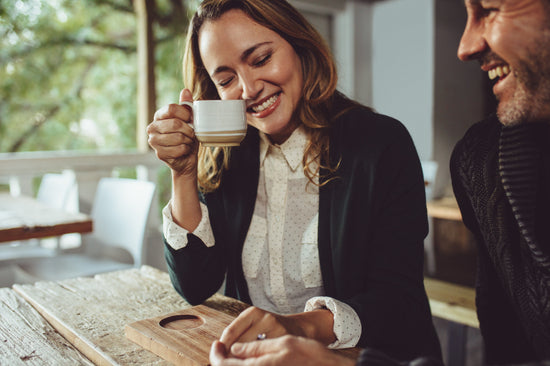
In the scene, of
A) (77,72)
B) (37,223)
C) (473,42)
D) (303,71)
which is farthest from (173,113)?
(77,72)

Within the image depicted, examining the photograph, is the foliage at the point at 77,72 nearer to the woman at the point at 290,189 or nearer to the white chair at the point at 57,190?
the white chair at the point at 57,190

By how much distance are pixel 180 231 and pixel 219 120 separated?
319 millimetres

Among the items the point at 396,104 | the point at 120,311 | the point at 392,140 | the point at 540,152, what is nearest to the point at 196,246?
the point at 120,311

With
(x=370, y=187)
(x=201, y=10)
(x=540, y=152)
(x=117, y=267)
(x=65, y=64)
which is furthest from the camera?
(x=65, y=64)

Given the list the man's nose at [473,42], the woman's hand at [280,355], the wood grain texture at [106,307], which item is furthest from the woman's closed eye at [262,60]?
the woman's hand at [280,355]

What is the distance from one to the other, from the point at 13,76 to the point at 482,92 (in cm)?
518

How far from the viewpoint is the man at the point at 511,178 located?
2.57 feet

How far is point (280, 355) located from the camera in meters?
0.65

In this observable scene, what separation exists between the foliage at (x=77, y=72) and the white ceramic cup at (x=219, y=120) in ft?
14.5

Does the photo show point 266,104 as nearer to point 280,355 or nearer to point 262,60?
point 262,60

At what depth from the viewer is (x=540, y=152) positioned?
0.97 meters

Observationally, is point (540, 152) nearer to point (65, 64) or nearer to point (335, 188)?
point (335, 188)

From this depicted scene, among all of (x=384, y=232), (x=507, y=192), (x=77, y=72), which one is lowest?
(x=384, y=232)

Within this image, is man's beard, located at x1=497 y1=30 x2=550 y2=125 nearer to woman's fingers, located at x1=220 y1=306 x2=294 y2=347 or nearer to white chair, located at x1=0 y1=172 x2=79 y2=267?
woman's fingers, located at x1=220 y1=306 x2=294 y2=347
